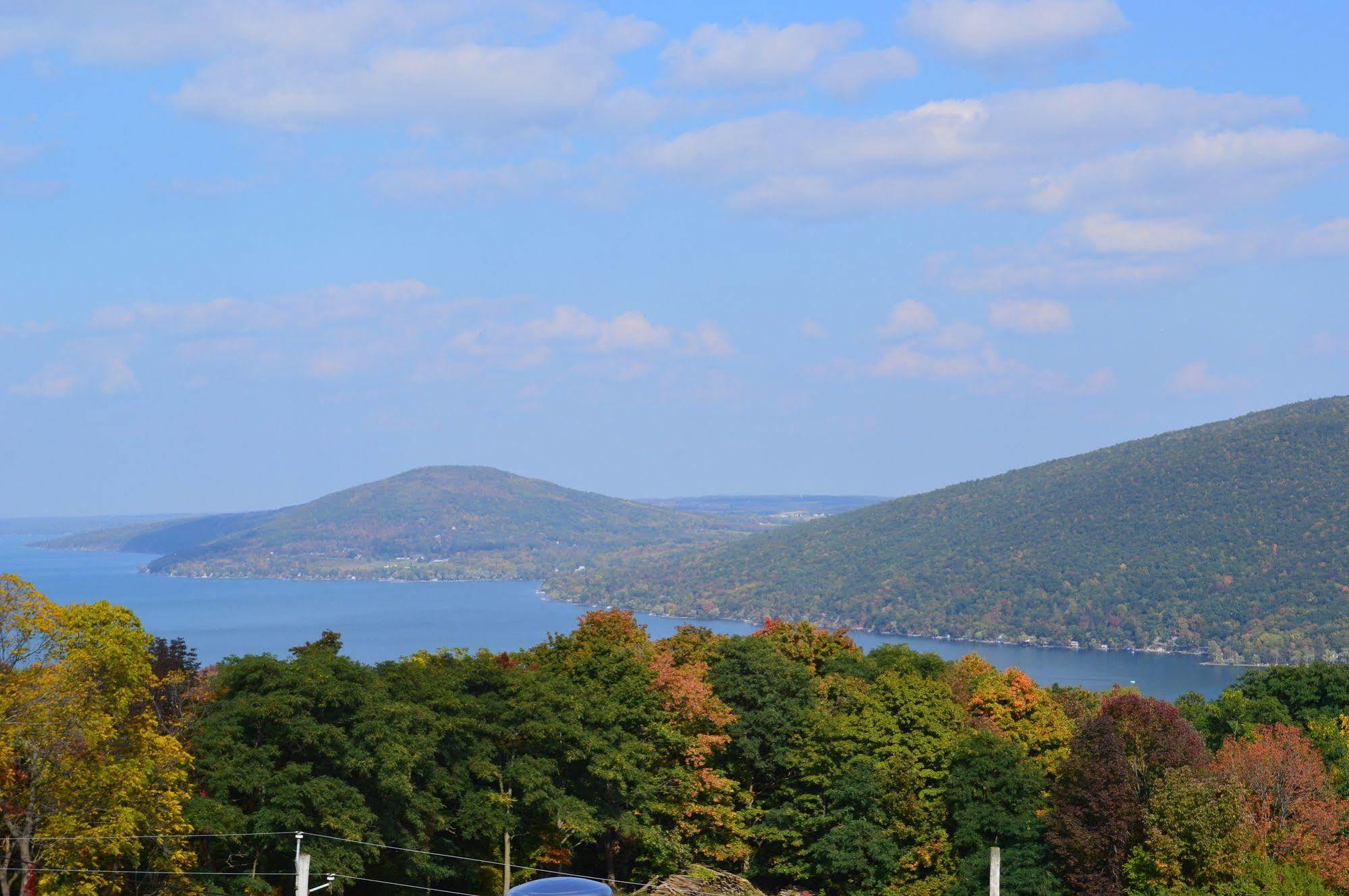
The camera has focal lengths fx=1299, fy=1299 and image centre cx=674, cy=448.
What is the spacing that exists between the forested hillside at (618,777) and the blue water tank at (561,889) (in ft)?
24.2

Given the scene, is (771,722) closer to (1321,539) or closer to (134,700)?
(134,700)

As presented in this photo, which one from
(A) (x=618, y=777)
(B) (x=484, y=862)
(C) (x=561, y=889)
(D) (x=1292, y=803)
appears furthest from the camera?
(D) (x=1292, y=803)

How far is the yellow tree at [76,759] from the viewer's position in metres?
24.1

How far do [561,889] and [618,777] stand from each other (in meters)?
12.9

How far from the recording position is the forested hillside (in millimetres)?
25203

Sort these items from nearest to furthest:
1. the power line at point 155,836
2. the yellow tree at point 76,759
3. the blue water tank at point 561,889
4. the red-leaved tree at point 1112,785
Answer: the blue water tank at point 561,889 < the power line at point 155,836 < the yellow tree at point 76,759 < the red-leaved tree at point 1112,785

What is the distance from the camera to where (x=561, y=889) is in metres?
21.8

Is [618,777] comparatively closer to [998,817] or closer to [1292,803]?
[998,817]

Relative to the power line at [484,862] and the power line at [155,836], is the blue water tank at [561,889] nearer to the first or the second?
the power line at [484,862]

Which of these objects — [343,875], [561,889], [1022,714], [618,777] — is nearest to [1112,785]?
[1022,714]

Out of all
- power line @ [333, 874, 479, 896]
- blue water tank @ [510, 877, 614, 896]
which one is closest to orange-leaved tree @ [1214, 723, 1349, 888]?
blue water tank @ [510, 877, 614, 896]

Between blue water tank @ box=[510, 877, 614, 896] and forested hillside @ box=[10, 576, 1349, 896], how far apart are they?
24.2 feet

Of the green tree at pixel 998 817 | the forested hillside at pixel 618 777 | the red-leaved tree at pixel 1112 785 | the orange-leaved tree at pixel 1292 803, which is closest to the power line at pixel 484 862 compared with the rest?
the forested hillside at pixel 618 777

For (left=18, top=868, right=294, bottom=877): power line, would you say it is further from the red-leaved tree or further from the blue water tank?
the red-leaved tree
